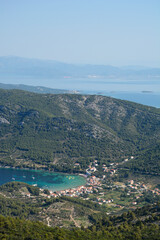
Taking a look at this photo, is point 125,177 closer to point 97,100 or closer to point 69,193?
point 69,193

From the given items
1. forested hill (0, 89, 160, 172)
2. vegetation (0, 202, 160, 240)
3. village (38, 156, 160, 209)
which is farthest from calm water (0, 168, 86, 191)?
vegetation (0, 202, 160, 240)

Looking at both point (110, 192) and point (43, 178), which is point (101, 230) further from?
point (43, 178)

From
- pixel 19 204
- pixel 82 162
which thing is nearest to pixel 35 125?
pixel 82 162

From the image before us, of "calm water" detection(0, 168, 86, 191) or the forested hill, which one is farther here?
the forested hill

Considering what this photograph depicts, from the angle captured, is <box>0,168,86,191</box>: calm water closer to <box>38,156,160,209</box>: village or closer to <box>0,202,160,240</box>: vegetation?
<box>38,156,160,209</box>: village

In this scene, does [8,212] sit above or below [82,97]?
below

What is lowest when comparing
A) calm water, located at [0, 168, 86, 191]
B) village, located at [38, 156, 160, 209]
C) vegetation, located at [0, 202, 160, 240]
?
calm water, located at [0, 168, 86, 191]

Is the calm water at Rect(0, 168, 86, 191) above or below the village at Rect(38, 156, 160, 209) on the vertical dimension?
below
